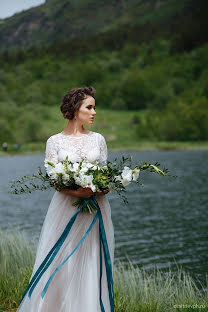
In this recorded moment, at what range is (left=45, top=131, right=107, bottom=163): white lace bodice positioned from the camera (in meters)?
3.97

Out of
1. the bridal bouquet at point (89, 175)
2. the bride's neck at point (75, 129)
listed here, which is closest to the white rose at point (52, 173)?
the bridal bouquet at point (89, 175)

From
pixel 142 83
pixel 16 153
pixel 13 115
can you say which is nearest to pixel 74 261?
pixel 16 153

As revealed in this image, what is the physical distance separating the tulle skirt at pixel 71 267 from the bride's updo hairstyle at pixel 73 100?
759 mm

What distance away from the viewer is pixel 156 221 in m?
15.1

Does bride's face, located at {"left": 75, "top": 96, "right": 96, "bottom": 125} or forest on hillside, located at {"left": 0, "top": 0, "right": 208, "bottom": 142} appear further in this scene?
forest on hillside, located at {"left": 0, "top": 0, "right": 208, "bottom": 142}

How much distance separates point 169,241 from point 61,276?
28.2 feet

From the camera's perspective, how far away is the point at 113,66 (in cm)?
11575

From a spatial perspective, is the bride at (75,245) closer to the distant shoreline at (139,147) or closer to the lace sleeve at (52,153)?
the lace sleeve at (52,153)

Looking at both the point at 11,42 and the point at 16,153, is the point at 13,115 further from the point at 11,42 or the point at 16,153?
the point at 11,42

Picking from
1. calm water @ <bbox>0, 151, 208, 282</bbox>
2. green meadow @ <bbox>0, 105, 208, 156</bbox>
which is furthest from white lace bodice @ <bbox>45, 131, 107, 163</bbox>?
green meadow @ <bbox>0, 105, 208, 156</bbox>

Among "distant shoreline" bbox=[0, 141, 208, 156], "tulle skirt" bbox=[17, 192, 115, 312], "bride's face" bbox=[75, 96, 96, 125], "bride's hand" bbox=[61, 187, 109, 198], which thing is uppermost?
"bride's face" bbox=[75, 96, 96, 125]

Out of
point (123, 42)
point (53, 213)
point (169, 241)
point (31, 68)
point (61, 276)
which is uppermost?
point (123, 42)

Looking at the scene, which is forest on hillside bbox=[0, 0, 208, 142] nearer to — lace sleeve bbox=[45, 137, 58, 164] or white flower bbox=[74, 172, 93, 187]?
lace sleeve bbox=[45, 137, 58, 164]

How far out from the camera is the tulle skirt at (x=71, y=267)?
153 inches
